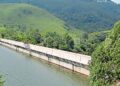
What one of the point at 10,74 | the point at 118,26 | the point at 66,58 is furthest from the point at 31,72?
the point at 118,26

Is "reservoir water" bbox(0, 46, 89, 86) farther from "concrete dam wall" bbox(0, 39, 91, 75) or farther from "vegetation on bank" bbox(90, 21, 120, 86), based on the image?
"vegetation on bank" bbox(90, 21, 120, 86)

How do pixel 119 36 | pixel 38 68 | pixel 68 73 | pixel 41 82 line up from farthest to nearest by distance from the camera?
pixel 38 68 < pixel 68 73 < pixel 41 82 < pixel 119 36

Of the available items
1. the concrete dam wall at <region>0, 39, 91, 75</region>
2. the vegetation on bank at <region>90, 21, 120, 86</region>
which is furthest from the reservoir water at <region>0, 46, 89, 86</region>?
the vegetation on bank at <region>90, 21, 120, 86</region>

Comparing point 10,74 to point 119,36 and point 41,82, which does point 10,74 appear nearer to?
point 41,82

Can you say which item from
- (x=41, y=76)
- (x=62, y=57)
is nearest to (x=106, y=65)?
(x=41, y=76)

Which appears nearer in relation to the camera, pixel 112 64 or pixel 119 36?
pixel 112 64
